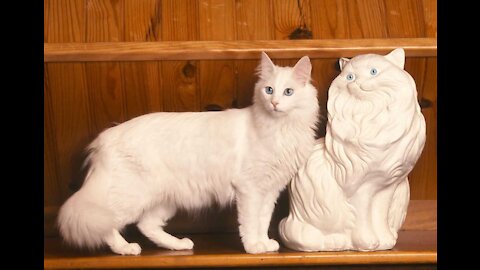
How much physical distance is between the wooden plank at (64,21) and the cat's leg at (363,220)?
2.40 feet

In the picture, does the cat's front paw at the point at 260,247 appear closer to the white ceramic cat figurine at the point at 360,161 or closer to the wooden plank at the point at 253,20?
the white ceramic cat figurine at the point at 360,161

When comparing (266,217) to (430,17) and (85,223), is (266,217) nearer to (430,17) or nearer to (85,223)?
(85,223)

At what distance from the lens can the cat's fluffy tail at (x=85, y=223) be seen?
155 cm

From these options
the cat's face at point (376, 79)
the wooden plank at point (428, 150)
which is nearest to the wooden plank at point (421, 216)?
the wooden plank at point (428, 150)

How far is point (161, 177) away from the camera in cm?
160

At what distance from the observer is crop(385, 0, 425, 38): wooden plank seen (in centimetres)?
166

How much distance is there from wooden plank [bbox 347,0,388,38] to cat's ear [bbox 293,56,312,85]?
0.18m

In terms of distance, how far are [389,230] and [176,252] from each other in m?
0.49

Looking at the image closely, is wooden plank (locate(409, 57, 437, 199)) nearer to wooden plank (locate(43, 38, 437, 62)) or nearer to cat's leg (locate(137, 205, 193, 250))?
wooden plank (locate(43, 38, 437, 62))

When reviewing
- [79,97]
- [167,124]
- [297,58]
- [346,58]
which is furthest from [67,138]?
[346,58]

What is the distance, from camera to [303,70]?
1554mm

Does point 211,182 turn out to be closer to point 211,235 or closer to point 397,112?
point 211,235

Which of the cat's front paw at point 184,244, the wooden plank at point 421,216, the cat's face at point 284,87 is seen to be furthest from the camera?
the wooden plank at point 421,216

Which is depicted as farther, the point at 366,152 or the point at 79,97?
the point at 79,97
